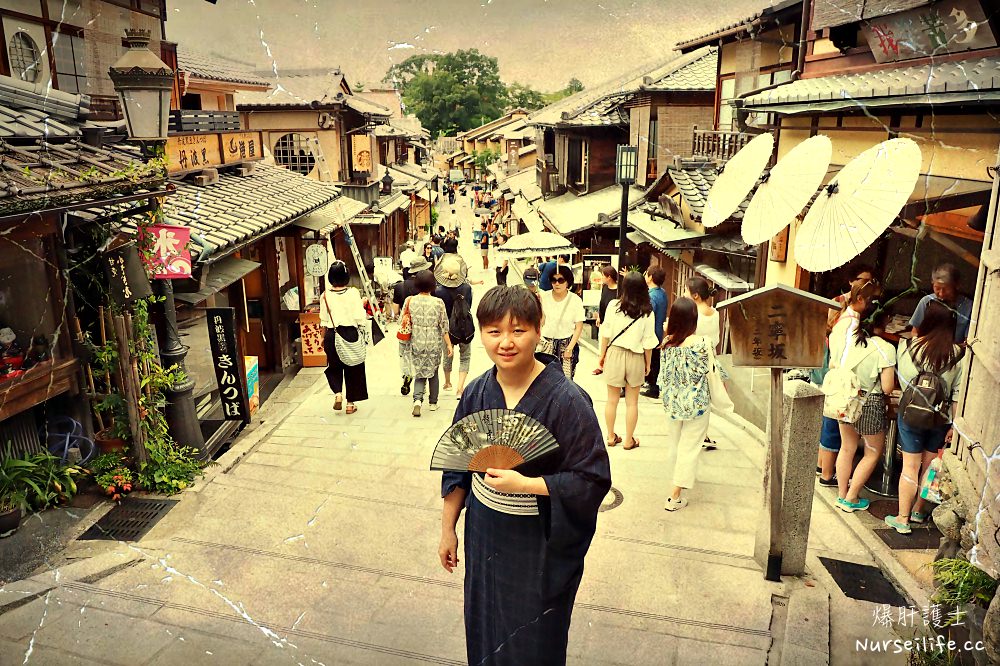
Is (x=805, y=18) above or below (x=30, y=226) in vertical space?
above

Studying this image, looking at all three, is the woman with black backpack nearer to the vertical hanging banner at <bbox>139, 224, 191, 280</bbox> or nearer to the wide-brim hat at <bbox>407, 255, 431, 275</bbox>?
the vertical hanging banner at <bbox>139, 224, 191, 280</bbox>

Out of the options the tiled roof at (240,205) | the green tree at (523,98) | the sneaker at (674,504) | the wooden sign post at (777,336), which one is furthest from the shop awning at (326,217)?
the green tree at (523,98)

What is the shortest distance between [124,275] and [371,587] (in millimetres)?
3968

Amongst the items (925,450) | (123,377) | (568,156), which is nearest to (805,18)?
(925,450)

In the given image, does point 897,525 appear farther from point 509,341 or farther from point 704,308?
point 509,341

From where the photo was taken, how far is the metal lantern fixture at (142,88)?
20.2 ft

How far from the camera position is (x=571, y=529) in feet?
10.5

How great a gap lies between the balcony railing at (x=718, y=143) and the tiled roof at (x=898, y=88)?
4801 mm

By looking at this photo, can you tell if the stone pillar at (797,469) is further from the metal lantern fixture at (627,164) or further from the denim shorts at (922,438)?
the metal lantern fixture at (627,164)

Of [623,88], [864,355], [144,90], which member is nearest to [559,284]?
[864,355]

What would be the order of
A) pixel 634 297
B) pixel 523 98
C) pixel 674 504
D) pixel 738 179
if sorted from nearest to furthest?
pixel 674 504, pixel 738 179, pixel 634 297, pixel 523 98

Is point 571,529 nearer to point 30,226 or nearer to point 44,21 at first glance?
point 30,226

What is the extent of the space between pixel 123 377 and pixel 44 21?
4.59 metres

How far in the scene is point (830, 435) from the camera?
6473mm
